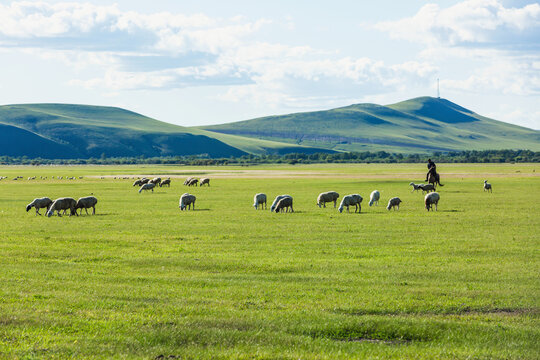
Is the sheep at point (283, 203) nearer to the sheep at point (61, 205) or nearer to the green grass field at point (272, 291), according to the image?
the green grass field at point (272, 291)

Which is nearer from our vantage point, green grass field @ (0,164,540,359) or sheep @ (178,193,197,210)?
green grass field @ (0,164,540,359)

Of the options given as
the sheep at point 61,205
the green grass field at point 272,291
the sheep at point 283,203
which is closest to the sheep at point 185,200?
the sheep at point 283,203

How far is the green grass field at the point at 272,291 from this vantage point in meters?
12.2

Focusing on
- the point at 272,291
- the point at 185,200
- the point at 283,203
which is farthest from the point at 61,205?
the point at 272,291

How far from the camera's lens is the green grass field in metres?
12.2

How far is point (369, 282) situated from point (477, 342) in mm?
5473

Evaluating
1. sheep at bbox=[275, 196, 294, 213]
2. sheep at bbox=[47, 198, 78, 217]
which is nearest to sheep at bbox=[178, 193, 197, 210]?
sheep at bbox=[275, 196, 294, 213]

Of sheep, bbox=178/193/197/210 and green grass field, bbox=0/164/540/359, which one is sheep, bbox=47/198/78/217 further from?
sheep, bbox=178/193/197/210

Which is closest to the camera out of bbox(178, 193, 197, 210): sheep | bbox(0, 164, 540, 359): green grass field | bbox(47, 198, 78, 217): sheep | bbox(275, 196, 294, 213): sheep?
bbox(0, 164, 540, 359): green grass field

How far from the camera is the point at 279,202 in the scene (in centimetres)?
4006

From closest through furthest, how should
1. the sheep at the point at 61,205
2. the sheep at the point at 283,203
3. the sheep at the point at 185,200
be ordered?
the sheep at the point at 61,205 < the sheep at the point at 283,203 < the sheep at the point at 185,200

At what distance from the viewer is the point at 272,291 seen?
55.2 ft

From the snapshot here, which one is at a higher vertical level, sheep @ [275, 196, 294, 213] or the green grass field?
sheep @ [275, 196, 294, 213]

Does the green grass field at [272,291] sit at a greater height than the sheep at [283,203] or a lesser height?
lesser
